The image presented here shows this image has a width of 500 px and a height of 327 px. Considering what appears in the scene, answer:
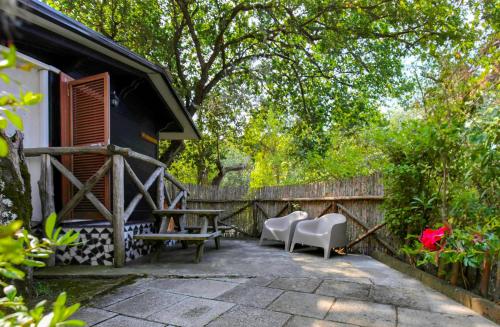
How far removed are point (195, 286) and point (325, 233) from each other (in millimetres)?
2723

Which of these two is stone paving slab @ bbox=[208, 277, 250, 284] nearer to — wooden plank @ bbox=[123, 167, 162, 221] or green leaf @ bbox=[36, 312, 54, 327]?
wooden plank @ bbox=[123, 167, 162, 221]

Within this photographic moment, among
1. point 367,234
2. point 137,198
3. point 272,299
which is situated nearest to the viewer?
point 272,299

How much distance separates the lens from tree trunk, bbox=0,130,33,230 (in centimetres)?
304

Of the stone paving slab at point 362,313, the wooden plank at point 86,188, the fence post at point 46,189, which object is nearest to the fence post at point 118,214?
the wooden plank at point 86,188

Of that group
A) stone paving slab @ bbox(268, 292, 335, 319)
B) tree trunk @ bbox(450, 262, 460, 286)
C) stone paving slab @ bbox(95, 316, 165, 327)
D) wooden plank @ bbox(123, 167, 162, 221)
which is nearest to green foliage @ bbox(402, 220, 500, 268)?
tree trunk @ bbox(450, 262, 460, 286)

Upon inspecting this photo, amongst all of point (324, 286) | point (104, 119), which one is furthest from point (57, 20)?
point (324, 286)

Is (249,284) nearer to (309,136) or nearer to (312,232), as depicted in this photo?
(312,232)

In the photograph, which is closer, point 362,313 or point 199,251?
point 362,313

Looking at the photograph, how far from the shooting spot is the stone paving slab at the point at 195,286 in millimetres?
3150

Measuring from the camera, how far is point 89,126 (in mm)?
4941

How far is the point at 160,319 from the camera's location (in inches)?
98.3

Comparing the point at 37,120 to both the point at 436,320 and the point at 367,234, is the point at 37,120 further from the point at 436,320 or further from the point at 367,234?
the point at 367,234

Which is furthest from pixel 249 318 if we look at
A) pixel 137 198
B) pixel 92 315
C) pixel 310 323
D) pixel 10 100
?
pixel 137 198

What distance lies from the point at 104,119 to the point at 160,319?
3.35m
